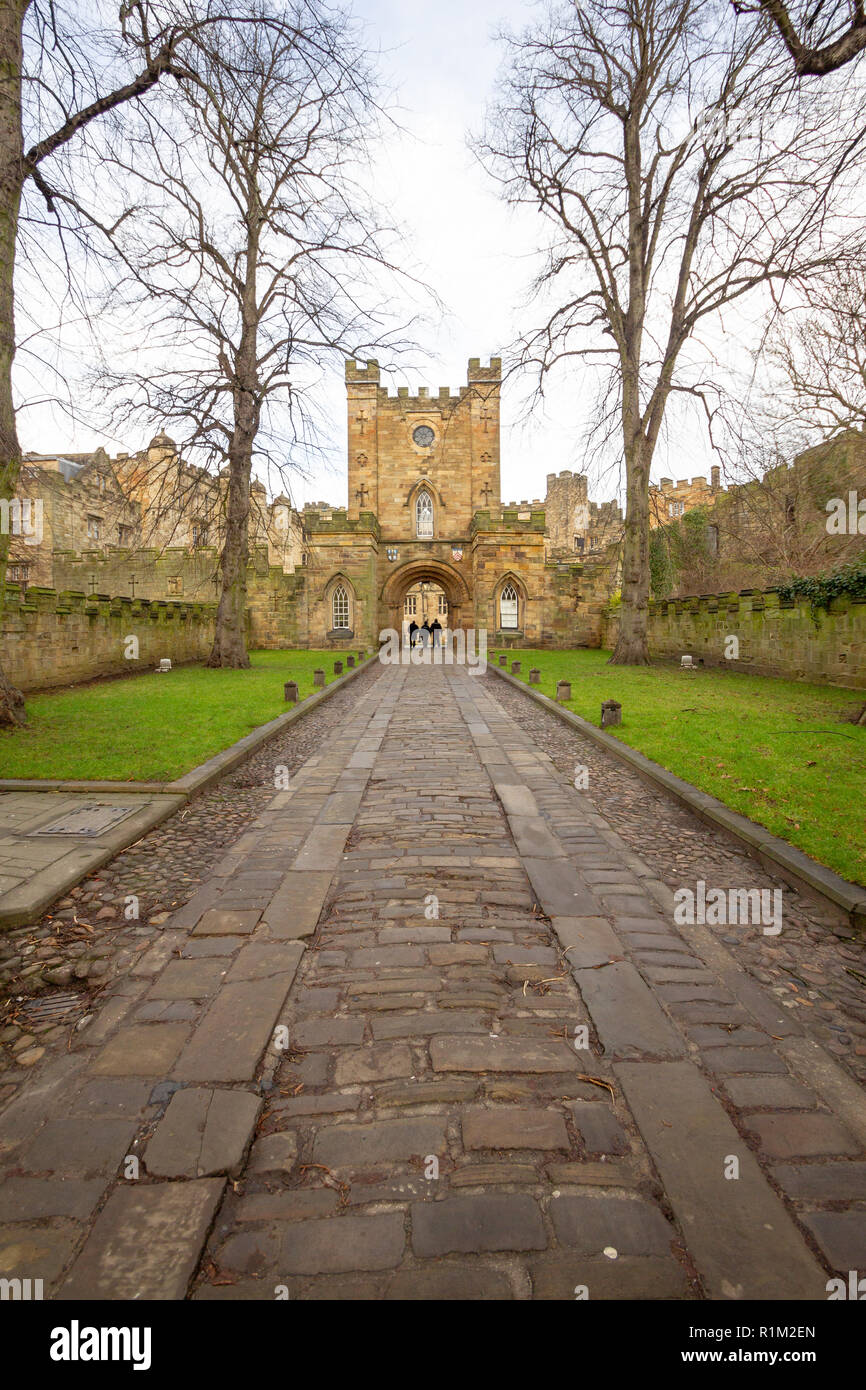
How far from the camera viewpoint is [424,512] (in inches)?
1328

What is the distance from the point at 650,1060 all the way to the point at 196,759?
5.62 meters

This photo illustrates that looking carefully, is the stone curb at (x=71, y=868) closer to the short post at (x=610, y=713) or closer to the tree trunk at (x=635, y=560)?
the short post at (x=610, y=713)

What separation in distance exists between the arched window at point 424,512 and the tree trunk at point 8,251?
86.8ft

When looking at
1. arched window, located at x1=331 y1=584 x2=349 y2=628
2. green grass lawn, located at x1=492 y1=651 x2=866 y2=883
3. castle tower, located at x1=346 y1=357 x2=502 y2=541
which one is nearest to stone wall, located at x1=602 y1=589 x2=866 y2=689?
green grass lawn, located at x1=492 y1=651 x2=866 y2=883

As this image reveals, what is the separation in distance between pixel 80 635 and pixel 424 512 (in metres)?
22.3

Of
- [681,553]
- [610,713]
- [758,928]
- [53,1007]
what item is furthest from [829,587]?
[681,553]

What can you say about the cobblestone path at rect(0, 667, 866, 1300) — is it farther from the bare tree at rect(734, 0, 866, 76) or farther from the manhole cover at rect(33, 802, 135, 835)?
the bare tree at rect(734, 0, 866, 76)

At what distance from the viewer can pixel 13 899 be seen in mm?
3646

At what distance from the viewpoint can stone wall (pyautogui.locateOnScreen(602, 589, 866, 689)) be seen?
12.5m

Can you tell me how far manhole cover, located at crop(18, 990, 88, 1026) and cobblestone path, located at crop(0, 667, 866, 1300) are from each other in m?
0.20

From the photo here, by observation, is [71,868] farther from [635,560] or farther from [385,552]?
[385,552]

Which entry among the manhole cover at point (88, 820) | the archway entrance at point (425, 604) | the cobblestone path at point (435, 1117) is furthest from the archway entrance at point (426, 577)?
the archway entrance at point (425, 604)

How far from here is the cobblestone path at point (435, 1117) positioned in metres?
1.70
